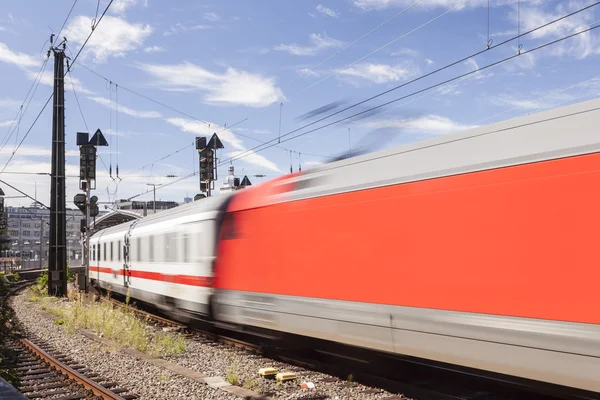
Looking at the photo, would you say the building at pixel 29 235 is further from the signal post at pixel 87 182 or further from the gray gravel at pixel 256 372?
the gray gravel at pixel 256 372

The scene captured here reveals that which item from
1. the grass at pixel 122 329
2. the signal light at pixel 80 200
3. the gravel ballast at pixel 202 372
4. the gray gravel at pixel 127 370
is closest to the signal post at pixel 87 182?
the signal light at pixel 80 200

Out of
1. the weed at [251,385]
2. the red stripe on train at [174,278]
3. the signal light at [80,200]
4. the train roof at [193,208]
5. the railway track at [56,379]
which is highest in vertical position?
the signal light at [80,200]

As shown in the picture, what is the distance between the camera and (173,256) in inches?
544

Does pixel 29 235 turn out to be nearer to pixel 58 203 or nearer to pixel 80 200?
pixel 80 200

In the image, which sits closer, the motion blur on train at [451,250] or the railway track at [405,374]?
the motion blur on train at [451,250]

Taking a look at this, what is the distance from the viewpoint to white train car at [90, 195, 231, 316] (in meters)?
11.4

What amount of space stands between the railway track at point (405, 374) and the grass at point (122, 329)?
4.00 ft

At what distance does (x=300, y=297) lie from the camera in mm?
8164

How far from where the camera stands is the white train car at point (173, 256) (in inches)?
449

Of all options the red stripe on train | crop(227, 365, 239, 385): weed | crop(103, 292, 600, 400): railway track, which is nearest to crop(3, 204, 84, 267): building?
the red stripe on train

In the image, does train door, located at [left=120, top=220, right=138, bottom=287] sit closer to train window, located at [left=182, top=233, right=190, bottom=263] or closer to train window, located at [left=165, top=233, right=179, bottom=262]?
train window, located at [left=165, top=233, right=179, bottom=262]

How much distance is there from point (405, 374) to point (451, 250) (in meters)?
3.25

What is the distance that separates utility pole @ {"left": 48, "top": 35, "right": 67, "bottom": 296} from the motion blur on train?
1760 centimetres

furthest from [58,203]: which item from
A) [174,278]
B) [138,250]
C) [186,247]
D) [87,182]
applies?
[186,247]
